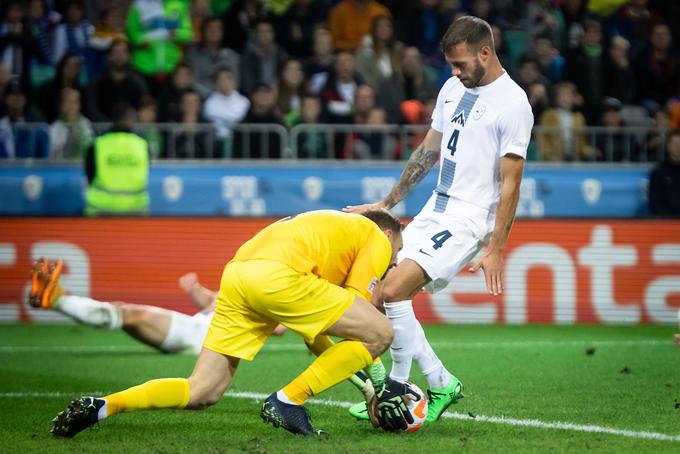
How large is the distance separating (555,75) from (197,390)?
12237 mm

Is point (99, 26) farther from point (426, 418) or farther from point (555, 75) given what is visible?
point (426, 418)

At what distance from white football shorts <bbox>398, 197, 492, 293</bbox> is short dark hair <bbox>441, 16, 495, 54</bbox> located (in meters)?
0.92

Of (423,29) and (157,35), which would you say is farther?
(423,29)

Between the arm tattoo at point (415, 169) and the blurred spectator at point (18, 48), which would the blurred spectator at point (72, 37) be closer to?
the blurred spectator at point (18, 48)

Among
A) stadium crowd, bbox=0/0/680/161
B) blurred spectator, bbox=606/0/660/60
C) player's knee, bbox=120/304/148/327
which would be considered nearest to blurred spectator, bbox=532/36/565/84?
stadium crowd, bbox=0/0/680/161

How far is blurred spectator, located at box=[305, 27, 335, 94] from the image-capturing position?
54.0 feet

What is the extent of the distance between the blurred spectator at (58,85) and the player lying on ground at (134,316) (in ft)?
18.7

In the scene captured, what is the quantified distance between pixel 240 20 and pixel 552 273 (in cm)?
595

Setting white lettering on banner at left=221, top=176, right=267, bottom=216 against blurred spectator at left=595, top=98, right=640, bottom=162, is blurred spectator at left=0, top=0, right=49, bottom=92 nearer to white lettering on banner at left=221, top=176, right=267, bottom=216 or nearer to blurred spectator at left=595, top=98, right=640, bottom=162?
white lettering on banner at left=221, top=176, right=267, bottom=216

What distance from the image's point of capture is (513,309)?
46.0 feet

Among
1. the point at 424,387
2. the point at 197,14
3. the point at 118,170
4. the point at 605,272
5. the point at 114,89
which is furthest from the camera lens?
the point at 197,14

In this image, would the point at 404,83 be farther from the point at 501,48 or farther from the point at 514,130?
the point at 514,130

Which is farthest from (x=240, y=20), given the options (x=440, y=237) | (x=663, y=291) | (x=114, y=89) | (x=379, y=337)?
(x=379, y=337)

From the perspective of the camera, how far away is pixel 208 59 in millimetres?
16750
